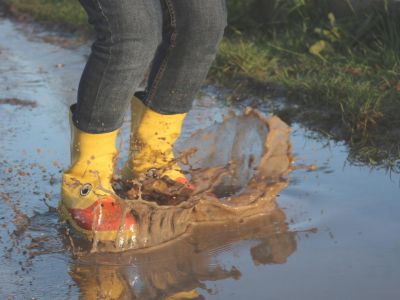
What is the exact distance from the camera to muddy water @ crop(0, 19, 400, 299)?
2.84 m

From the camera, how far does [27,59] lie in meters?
7.30

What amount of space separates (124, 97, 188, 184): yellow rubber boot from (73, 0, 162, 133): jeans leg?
237 mm

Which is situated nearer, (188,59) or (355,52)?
(188,59)

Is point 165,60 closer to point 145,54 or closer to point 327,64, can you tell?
point 145,54

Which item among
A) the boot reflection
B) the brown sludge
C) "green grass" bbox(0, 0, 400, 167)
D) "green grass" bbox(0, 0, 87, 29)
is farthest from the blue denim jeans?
"green grass" bbox(0, 0, 87, 29)

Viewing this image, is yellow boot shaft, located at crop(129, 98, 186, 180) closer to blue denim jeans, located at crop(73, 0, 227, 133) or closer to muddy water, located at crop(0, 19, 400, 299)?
blue denim jeans, located at crop(73, 0, 227, 133)

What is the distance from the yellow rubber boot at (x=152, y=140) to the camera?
134 inches

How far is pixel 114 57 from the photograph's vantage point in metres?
3.02

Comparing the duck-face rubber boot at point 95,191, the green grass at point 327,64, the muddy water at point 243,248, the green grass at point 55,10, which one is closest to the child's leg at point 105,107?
the duck-face rubber boot at point 95,191

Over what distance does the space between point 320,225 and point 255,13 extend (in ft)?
12.6

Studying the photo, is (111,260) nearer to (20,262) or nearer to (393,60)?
(20,262)

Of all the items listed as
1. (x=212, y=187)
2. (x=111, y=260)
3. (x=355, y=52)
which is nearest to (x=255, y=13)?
(x=355, y=52)

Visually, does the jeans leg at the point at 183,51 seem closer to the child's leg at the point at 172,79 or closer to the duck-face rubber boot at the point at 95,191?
the child's leg at the point at 172,79

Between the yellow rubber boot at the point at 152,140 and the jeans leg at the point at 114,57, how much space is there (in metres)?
0.24
